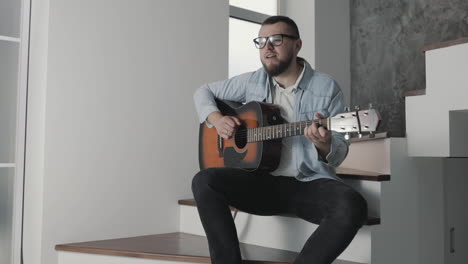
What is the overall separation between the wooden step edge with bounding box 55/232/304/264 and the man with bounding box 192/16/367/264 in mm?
178

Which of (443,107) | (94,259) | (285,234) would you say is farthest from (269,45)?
(94,259)

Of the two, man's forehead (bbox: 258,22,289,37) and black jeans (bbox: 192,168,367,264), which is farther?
man's forehead (bbox: 258,22,289,37)

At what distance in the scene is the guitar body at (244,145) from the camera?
6.27 ft

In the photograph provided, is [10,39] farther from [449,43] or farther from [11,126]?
[449,43]

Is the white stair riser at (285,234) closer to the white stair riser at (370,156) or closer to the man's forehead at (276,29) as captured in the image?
the white stair riser at (370,156)

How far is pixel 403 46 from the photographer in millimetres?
3445

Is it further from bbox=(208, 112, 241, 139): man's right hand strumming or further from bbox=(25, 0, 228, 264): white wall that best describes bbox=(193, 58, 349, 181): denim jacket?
bbox=(25, 0, 228, 264): white wall

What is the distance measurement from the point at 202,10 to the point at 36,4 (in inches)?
36.3

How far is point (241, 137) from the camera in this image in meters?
2.04

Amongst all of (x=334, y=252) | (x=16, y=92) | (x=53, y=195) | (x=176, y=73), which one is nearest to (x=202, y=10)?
(x=176, y=73)

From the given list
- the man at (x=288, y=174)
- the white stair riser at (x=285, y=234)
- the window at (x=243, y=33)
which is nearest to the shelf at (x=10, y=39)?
the man at (x=288, y=174)

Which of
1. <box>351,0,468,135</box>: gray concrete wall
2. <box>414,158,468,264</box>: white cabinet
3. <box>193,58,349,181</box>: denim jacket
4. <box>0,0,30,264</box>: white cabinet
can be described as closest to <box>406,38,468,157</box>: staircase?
<box>414,158,468,264</box>: white cabinet

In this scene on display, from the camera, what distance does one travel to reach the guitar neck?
1.66 metres

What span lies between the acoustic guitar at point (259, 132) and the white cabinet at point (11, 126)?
0.88 metres
